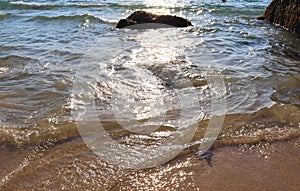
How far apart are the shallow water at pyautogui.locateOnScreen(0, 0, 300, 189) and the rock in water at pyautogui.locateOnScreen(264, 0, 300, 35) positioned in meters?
0.41

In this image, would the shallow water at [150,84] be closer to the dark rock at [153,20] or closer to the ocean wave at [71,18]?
the dark rock at [153,20]

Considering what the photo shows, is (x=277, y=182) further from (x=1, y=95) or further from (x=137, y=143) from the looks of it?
(x=1, y=95)

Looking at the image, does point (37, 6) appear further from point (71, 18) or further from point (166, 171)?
point (166, 171)

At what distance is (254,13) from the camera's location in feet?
39.4

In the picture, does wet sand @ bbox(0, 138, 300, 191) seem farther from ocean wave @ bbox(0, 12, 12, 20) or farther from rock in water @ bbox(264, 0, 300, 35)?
ocean wave @ bbox(0, 12, 12, 20)

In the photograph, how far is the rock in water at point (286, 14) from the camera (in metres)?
8.62

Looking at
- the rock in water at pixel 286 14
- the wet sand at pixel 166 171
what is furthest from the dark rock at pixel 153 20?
the wet sand at pixel 166 171

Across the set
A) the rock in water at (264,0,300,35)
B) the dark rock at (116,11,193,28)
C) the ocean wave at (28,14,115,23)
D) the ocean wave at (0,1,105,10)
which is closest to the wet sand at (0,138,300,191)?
the rock in water at (264,0,300,35)

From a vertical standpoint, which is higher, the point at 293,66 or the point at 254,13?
the point at 254,13

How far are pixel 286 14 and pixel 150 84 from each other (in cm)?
653

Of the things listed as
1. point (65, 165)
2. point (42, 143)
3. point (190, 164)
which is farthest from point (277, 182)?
point (42, 143)

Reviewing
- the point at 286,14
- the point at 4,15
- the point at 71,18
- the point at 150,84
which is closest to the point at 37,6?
the point at 4,15

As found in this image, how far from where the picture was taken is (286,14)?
927 cm

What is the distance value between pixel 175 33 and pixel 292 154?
20.1ft
